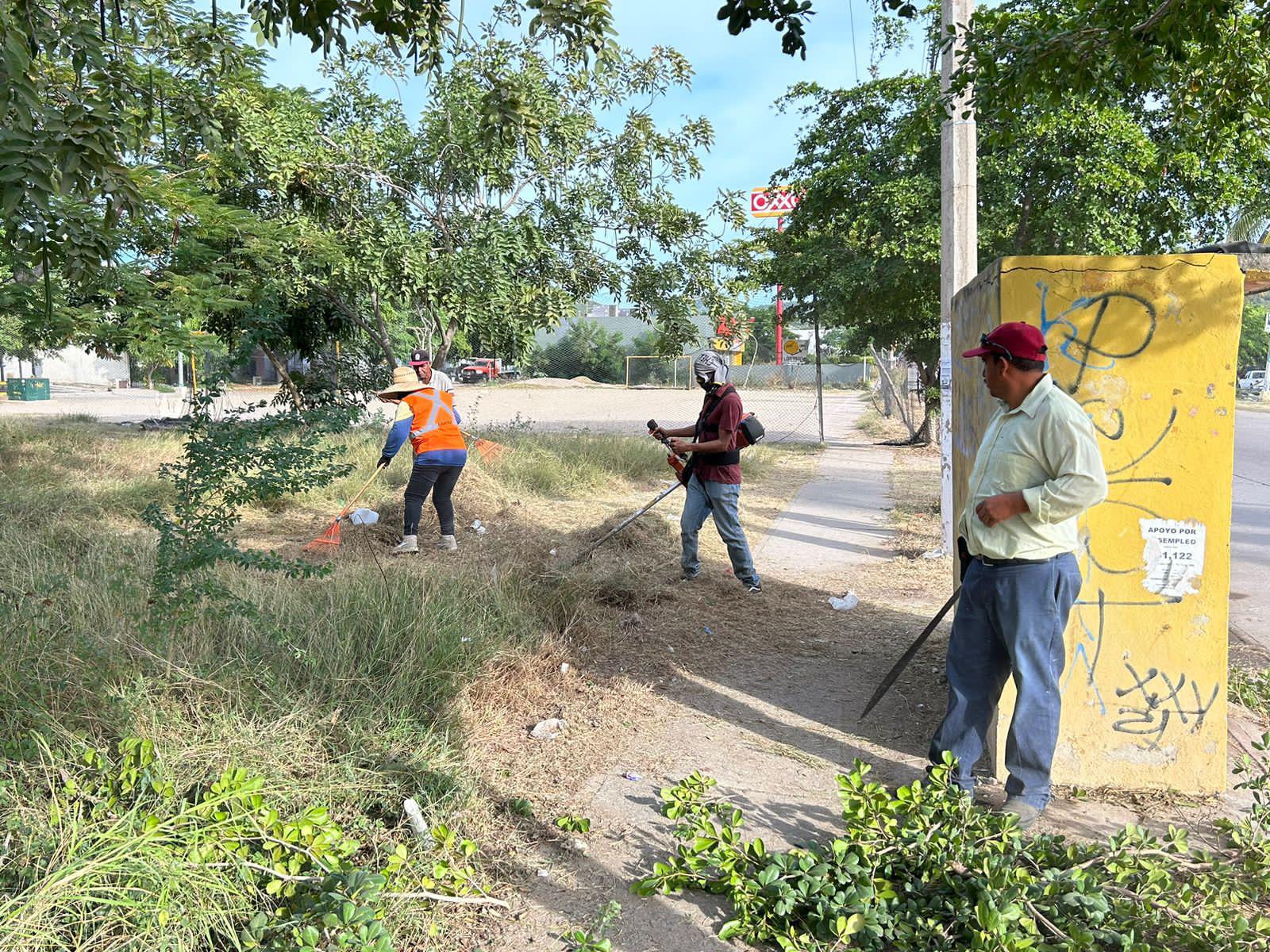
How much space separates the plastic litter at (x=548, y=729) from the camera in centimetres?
408

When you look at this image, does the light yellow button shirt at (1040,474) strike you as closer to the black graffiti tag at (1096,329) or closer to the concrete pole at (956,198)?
the black graffiti tag at (1096,329)

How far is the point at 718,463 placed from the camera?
21.5ft

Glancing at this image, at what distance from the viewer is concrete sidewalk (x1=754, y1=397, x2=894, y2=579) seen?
7992 millimetres

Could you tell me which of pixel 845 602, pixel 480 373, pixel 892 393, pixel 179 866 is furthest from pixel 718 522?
pixel 480 373

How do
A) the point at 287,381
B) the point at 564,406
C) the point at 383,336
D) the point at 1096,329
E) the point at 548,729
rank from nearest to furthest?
the point at 1096,329 → the point at 548,729 → the point at 383,336 → the point at 287,381 → the point at 564,406

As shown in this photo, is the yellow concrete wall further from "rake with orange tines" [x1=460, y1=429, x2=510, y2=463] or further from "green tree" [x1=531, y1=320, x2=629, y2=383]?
"green tree" [x1=531, y1=320, x2=629, y2=383]

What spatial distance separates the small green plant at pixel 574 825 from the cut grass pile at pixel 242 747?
29 cm

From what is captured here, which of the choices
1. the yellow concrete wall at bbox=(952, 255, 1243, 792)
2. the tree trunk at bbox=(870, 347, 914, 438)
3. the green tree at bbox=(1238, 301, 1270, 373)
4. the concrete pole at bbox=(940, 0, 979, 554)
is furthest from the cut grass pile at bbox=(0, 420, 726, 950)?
the green tree at bbox=(1238, 301, 1270, 373)

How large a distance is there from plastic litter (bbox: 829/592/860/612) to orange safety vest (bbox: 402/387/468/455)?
334cm

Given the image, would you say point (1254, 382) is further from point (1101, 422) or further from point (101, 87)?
point (101, 87)

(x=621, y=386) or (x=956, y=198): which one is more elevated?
(x=956, y=198)

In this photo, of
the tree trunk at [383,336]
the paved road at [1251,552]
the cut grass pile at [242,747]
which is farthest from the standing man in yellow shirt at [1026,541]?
the tree trunk at [383,336]

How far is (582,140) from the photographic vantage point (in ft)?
34.3

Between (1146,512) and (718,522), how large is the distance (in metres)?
3.37
